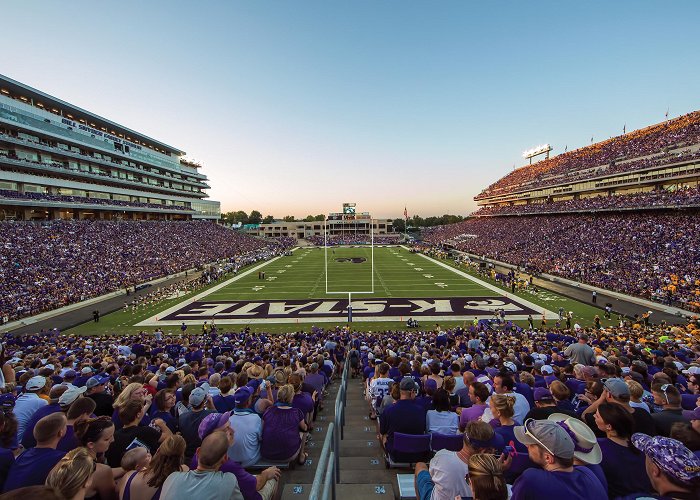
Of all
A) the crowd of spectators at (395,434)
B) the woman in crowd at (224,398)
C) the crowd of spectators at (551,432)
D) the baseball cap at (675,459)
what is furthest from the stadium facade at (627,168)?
the woman in crowd at (224,398)

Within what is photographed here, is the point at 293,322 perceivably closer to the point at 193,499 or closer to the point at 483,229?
the point at 193,499

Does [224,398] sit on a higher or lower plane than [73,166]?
lower

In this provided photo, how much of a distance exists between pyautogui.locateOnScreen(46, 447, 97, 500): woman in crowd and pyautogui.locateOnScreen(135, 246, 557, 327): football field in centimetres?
1866

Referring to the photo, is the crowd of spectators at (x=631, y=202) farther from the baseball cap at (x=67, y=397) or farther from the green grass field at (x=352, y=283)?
the baseball cap at (x=67, y=397)

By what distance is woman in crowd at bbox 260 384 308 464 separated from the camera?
431 centimetres

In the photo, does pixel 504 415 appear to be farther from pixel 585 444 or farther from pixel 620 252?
pixel 620 252

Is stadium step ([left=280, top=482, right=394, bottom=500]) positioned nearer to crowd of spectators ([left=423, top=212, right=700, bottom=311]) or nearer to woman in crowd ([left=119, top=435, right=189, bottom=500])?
woman in crowd ([left=119, top=435, right=189, bottom=500])

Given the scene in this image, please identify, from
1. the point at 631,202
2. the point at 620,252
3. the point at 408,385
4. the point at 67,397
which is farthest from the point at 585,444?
the point at 631,202

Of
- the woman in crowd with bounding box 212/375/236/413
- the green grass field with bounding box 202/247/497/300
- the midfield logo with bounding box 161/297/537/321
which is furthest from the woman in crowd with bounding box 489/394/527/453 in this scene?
the green grass field with bounding box 202/247/497/300

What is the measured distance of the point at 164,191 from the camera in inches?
2643

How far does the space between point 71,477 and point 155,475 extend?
59 centimetres

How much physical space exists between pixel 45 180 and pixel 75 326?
30.4m

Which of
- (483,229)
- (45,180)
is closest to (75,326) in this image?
(45,180)

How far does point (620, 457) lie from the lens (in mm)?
2783
